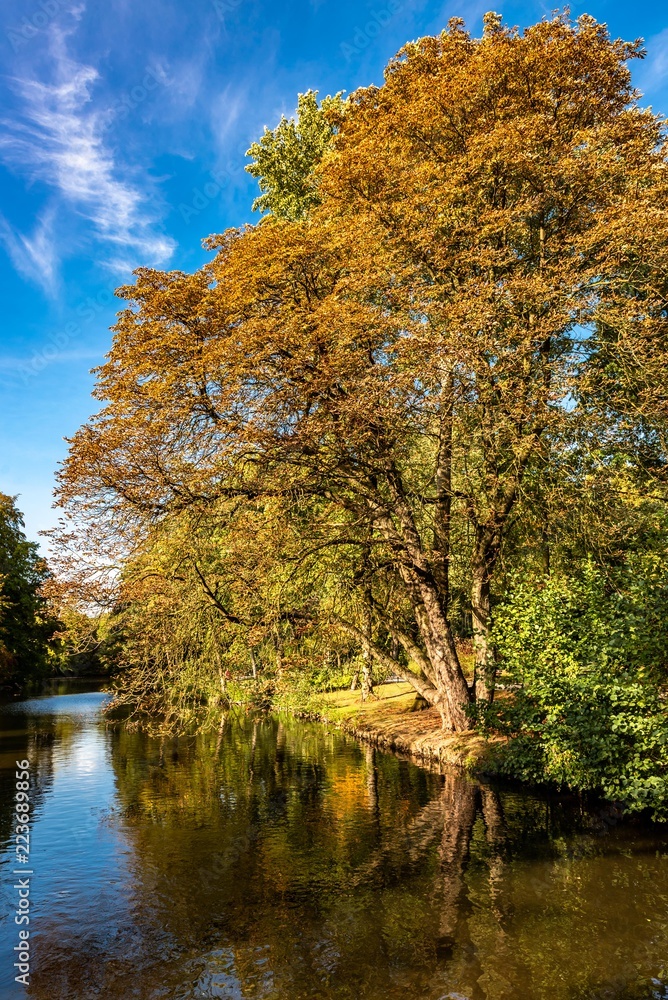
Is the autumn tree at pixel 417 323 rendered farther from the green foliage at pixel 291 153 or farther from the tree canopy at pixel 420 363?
the green foliage at pixel 291 153

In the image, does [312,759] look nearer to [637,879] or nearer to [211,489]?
[211,489]

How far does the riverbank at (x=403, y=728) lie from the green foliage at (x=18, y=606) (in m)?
27.6

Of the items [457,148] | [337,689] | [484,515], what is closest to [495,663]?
[484,515]

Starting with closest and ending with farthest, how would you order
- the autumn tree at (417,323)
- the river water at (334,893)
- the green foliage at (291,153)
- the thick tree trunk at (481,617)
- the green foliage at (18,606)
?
the river water at (334,893) < the autumn tree at (417,323) < the thick tree trunk at (481,617) < the green foliage at (291,153) < the green foliage at (18,606)

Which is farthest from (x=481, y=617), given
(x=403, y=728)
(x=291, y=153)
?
(x=291, y=153)

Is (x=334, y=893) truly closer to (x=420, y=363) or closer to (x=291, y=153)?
(x=420, y=363)

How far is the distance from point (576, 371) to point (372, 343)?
17.5 feet

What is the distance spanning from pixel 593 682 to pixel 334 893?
5.75 metres

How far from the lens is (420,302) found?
15.8 meters

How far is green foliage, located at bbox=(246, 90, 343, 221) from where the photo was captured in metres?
30.0

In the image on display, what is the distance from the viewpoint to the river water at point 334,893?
292 inches

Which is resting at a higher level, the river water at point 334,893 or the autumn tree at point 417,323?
the autumn tree at point 417,323

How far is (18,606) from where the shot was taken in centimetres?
5022

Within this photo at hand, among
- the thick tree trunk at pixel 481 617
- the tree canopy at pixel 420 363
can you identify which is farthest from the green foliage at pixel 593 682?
the thick tree trunk at pixel 481 617
